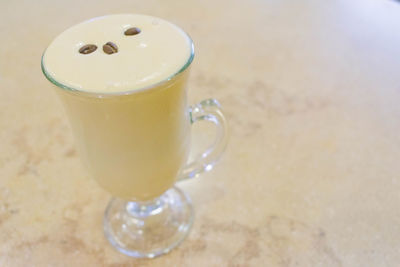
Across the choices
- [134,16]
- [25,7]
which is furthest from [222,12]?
[134,16]

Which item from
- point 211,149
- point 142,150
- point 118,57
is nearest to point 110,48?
point 118,57

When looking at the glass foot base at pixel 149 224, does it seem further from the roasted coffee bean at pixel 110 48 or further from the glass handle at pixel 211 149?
the roasted coffee bean at pixel 110 48

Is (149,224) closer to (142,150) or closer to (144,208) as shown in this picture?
(144,208)

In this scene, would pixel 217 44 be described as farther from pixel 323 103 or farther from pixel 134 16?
pixel 134 16

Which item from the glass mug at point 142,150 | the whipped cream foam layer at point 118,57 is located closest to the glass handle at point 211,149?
the glass mug at point 142,150

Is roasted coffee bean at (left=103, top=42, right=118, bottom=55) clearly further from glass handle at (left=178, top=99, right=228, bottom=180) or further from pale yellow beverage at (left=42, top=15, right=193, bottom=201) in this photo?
glass handle at (left=178, top=99, right=228, bottom=180)

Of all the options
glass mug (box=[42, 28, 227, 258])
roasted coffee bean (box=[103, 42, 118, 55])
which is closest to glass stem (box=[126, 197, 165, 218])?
glass mug (box=[42, 28, 227, 258])
